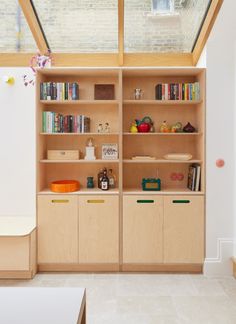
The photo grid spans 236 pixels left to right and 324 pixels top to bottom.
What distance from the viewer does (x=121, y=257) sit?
3.89 m

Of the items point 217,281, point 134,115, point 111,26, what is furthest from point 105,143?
point 217,281

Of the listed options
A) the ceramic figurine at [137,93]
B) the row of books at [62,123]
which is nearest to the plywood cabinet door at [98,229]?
the row of books at [62,123]

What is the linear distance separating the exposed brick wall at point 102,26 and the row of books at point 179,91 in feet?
1.44

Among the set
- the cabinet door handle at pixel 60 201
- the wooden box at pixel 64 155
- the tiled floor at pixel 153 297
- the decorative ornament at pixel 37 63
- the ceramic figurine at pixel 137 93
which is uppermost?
the decorative ornament at pixel 37 63

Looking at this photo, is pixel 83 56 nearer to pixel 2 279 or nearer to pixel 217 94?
pixel 217 94

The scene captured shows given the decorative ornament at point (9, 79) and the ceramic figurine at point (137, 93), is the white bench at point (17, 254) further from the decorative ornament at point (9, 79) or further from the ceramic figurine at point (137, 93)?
the ceramic figurine at point (137, 93)

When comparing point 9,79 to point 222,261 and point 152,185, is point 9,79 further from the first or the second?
point 222,261

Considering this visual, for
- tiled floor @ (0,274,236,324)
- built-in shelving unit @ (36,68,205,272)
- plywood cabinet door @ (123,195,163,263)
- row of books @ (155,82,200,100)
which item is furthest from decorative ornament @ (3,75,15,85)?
tiled floor @ (0,274,236,324)

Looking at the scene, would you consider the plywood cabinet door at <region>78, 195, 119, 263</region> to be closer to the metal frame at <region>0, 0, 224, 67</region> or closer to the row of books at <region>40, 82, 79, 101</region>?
the row of books at <region>40, 82, 79, 101</region>

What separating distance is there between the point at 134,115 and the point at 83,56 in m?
0.87

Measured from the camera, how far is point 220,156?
3.83m

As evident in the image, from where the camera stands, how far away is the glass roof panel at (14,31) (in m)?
3.73

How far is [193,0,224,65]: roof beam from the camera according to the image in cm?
344

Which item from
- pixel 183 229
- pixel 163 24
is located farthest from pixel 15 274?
pixel 163 24
